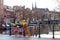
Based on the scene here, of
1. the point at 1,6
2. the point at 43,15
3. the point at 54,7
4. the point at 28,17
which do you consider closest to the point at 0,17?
the point at 1,6

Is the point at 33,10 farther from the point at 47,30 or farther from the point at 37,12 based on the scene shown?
the point at 47,30

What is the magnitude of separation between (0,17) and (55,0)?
363 centimetres

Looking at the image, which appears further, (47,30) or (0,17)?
(0,17)

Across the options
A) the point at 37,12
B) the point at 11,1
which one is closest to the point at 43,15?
the point at 37,12

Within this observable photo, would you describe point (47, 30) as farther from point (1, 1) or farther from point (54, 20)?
point (1, 1)

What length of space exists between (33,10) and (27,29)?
1.57m

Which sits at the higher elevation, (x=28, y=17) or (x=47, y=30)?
(x=28, y=17)

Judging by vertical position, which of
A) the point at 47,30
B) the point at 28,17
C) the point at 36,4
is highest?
the point at 36,4

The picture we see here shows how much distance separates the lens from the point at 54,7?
11969 mm

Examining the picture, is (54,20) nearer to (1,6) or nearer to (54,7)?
(54,7)

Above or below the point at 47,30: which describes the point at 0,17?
above

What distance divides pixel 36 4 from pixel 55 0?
1.24 meters

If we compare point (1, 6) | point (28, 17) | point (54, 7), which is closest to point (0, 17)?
point (1, 6)

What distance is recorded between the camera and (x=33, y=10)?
11883mm
